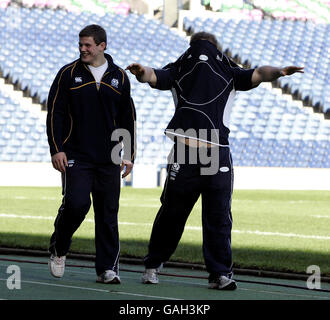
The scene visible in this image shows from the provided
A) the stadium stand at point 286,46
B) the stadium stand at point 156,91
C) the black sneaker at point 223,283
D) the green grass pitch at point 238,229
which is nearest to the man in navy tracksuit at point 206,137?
the black sneaker at point 223,283

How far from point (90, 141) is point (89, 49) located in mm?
781

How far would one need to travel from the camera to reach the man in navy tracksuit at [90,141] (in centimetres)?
754

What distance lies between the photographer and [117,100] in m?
7.70

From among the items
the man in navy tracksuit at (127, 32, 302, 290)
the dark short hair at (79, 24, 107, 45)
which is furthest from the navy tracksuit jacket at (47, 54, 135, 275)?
the man in navy tracksuit at (127, 32, 302, 290)

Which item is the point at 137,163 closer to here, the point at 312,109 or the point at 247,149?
the point at 247,149

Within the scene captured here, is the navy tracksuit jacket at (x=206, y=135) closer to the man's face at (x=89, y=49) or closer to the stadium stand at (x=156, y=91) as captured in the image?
the man's face at (x=89, y=49)

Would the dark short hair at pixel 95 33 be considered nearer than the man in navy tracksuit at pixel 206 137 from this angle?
No

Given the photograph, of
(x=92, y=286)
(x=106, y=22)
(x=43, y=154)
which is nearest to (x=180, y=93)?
(x=92, y=286)

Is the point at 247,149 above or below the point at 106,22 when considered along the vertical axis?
below

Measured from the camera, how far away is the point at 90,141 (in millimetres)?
7609

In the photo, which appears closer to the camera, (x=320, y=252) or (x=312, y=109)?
(x=320, y=252)

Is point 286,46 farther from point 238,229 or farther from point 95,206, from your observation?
point 95,206
